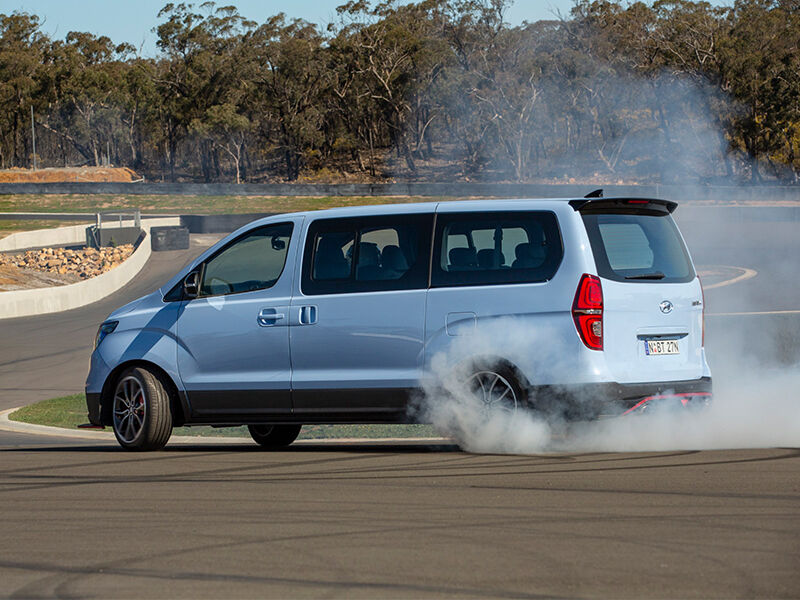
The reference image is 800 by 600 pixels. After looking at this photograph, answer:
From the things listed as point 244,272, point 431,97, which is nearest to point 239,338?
point 244,272

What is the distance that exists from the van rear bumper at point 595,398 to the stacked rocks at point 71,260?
36094 millimetres

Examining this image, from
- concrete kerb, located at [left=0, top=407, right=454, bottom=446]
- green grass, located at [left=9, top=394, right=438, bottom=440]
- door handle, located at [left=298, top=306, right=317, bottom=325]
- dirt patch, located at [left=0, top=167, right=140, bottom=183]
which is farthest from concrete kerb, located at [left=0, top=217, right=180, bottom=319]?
dirt patch, located at [left=0, top=167, right=140, bottom=183]

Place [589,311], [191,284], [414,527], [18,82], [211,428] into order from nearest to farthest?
[414,527] → [589,311] → [191,284] → [211,428] → [18,82]

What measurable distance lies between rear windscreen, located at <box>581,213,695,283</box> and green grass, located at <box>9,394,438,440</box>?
12.3ft

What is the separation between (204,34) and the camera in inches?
4444

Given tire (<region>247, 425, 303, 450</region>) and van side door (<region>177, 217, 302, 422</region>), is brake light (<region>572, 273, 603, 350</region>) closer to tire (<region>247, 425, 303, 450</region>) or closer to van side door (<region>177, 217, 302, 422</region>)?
van side door (<region>177, 217, 302, 422</region>)

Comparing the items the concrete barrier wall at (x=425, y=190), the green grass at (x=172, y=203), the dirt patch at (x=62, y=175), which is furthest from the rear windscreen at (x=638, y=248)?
the dirt patch at (x=62, y=175)

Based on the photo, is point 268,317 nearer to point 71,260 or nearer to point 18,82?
point 71,260

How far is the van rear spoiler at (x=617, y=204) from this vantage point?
26.3 feet

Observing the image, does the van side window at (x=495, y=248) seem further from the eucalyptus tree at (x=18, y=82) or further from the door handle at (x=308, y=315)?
the eucalyptus tree at (x=18, y=82)

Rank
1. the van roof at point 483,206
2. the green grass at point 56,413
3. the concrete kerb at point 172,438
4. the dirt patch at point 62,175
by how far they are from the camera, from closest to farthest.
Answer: the van roof at point 483,206 → the concrete kerb at point 172,438 → the green grass at point 56,413 → the dirt patch at point 62,175

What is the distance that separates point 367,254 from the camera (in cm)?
841

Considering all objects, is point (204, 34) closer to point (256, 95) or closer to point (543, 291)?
point (256, 95)

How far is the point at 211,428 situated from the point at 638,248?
6.19 meters
